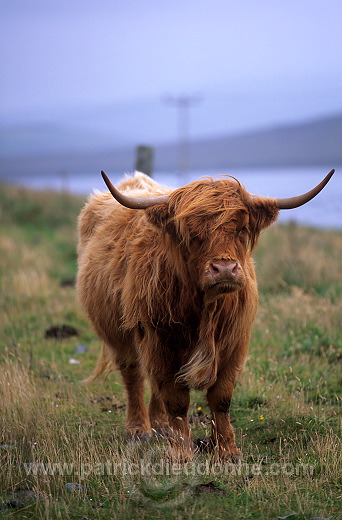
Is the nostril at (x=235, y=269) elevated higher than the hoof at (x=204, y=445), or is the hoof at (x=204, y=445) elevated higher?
the nostril at (x=235, y=269)

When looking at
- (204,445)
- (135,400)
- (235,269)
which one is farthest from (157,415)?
(235,269)

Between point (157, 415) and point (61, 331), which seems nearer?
point (157, 415)

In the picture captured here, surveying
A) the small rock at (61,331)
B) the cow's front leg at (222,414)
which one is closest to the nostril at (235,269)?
the cow's front leg at (222,414)

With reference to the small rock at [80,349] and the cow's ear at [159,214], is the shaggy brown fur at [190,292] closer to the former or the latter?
the cow's ear at [159,214]

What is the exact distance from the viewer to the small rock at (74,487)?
127 inches

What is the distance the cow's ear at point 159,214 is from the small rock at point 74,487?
1.49 metres

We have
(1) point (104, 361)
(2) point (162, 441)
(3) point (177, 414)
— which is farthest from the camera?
(1) point (104, 361)

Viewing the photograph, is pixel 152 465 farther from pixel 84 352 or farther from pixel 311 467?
pixel 84 352

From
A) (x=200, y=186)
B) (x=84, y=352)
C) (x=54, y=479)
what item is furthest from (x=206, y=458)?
(x=84, y=352)

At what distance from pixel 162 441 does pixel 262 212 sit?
Result: 69.3 inches

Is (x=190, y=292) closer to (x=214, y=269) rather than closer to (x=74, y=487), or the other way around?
(x=214, y=269)

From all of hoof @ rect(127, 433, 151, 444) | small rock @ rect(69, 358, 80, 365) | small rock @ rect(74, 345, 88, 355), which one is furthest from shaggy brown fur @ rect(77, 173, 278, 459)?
small rock @ rect(74, 345, 88, 355)

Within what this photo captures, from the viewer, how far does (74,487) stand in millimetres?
3271

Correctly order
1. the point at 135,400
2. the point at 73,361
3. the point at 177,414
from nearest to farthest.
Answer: the point at 177,414 → the point at 135,400 → the point at 73,361
